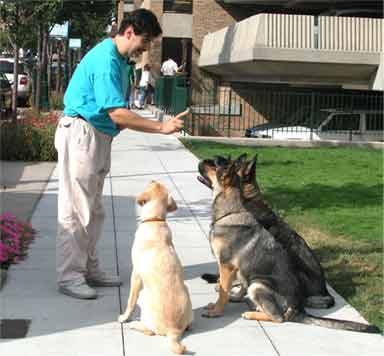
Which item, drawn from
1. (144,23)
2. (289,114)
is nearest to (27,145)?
(144,23)

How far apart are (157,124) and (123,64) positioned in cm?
67

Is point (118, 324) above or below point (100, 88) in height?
below

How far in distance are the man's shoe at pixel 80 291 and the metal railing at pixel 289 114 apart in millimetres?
16101

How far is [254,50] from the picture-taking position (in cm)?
2339

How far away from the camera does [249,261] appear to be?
560 centimetres

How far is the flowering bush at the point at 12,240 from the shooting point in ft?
22.7

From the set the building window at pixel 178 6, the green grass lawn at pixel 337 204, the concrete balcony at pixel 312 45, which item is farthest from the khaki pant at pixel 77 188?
Answer: the building window at pixel 178 6

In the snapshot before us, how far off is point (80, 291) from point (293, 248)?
171cm

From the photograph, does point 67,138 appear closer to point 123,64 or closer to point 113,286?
point 123,64

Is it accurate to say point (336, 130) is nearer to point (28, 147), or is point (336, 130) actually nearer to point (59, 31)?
point (59, 31)

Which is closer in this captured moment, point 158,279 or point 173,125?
point 158,279

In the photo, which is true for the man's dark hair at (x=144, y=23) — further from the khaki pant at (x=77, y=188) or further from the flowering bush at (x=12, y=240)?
the flowering bush at (x=12, y=240)

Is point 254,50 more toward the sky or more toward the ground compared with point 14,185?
more toward the sky

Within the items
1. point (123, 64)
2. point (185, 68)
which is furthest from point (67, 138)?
point (185, 68)
